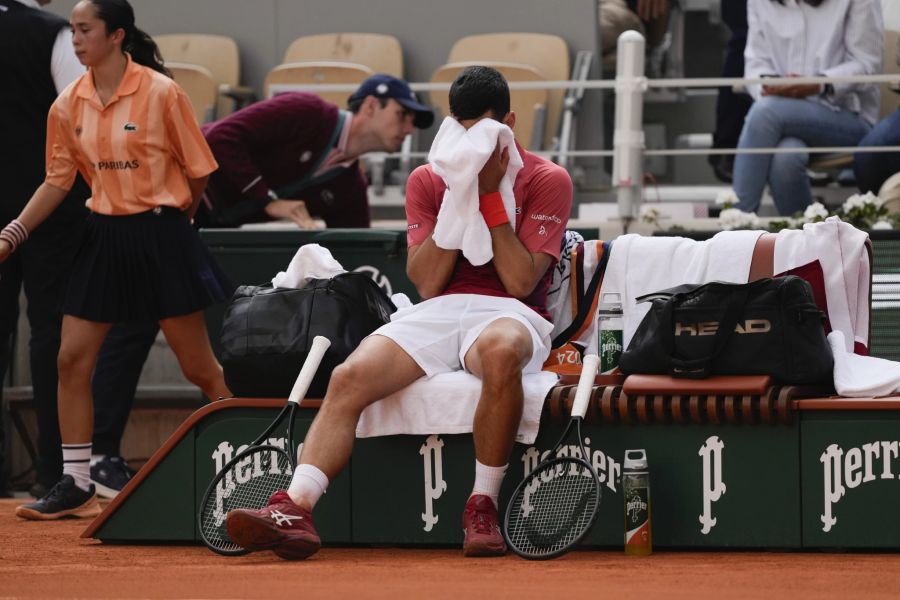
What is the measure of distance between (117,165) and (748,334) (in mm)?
2441

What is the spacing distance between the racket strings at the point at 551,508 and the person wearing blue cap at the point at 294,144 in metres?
2.76

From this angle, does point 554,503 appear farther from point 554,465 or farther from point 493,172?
point 493,172

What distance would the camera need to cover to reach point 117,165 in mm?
5828

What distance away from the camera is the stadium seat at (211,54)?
10219mm

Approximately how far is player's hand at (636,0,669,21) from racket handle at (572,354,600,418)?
5430 mm

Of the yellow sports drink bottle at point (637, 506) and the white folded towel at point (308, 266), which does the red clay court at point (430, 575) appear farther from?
the white folded towel at point (308, 266)

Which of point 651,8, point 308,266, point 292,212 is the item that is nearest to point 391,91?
point 292,212

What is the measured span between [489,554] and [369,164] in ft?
16.8

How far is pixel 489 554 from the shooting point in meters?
4.63

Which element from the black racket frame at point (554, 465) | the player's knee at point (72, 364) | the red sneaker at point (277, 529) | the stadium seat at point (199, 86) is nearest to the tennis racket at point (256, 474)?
the red sneaker at point (277, 529)

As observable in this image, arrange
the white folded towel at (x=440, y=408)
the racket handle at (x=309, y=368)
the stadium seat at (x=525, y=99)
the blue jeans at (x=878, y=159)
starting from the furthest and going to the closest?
the stadium seat at (x=525, y=99), the blue jeans at (x=878, y=159), the racket handle at (x=309, y=368), the white folded towel at (x=440, y=408)

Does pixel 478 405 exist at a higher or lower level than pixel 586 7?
lower

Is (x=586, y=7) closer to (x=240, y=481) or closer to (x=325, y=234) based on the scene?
(x=325, y=234)

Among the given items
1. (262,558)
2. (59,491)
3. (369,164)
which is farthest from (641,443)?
(369,164)
